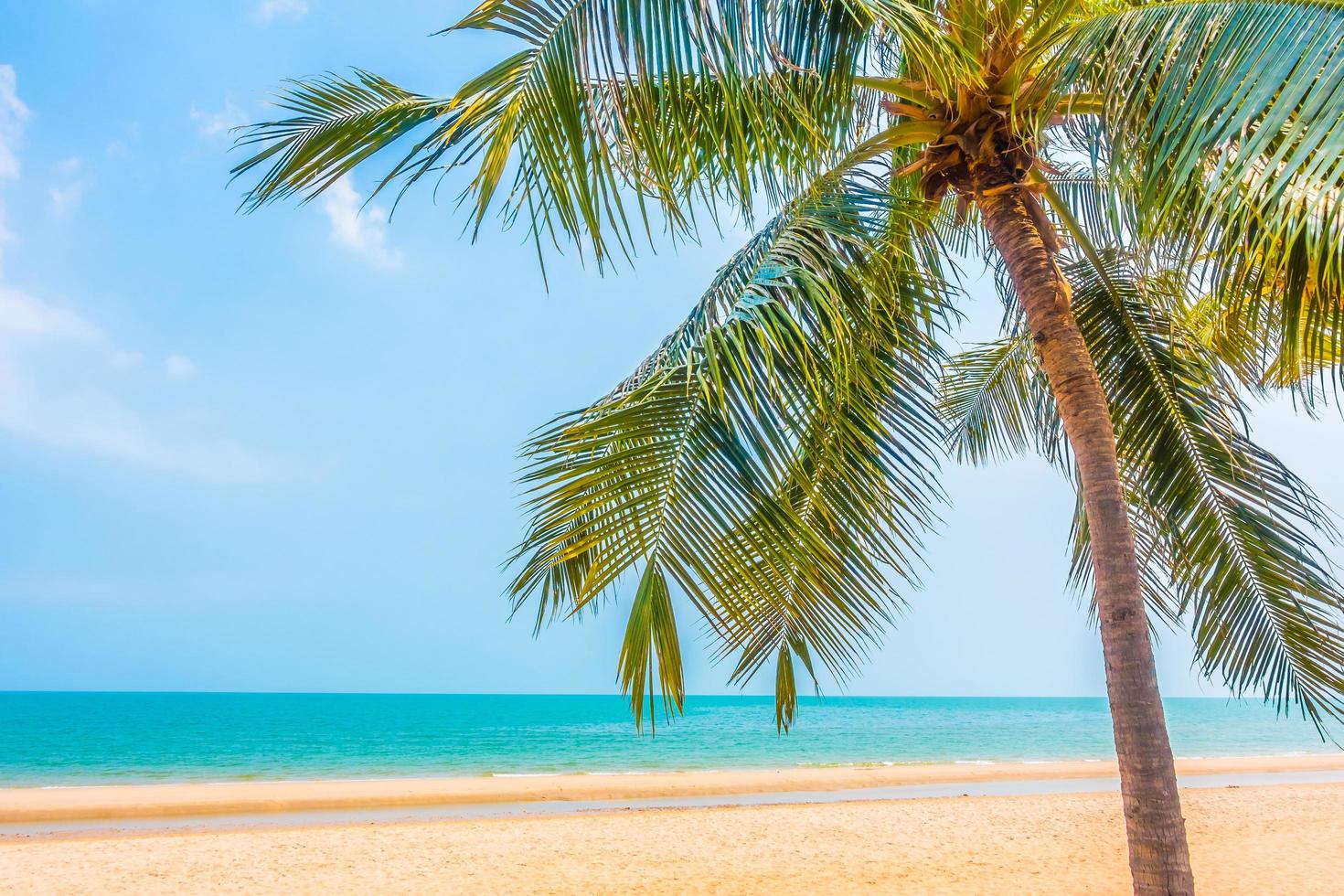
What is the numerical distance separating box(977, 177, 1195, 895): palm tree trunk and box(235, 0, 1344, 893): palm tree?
0.01 meters

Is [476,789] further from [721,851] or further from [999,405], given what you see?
[999,405]

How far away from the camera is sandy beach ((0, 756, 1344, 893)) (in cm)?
635

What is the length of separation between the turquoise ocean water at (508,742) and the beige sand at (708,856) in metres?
8.93

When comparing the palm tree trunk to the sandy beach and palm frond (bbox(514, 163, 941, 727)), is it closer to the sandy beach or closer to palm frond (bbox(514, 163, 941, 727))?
palm frond (bbox(514, 163, 941, 727))

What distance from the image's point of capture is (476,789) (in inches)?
499

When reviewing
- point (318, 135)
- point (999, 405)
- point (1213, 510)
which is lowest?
point (1213, 510)

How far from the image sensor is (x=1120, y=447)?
3967mm

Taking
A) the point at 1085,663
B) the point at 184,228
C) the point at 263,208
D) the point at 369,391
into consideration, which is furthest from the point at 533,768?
the point at 369,391

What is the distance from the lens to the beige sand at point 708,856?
6.31 m

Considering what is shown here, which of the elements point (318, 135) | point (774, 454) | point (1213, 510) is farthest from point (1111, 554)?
point (318, 135)

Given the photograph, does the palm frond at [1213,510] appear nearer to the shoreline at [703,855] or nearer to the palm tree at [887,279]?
the palm tree at [887,279]

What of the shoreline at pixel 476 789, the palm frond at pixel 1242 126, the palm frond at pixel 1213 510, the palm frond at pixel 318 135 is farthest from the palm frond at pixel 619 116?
the shoreline at pixel 476 789

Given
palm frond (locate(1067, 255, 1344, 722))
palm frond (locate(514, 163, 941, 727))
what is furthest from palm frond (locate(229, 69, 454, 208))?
palm frond (locate(1067, 255, 1344, 722))

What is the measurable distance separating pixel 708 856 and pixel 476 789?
669 centimetres
